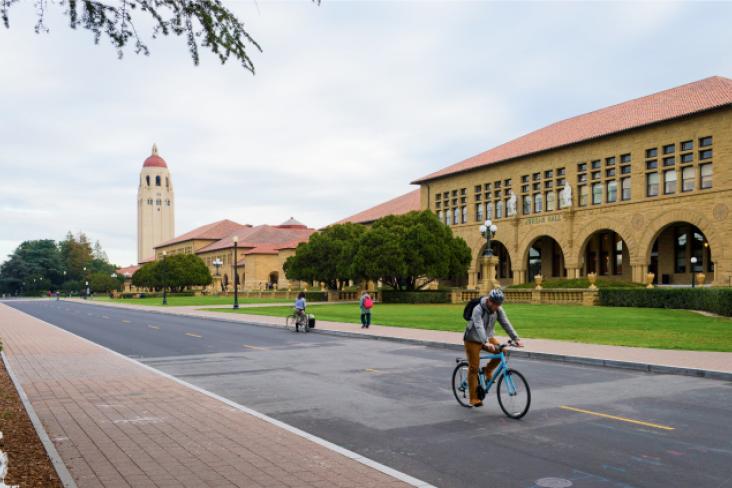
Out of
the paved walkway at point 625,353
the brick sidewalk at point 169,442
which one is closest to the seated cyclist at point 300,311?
the paved walkway at point 625,353

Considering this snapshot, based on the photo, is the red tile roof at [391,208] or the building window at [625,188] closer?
the building window at [625,188]

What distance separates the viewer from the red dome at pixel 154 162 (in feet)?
549

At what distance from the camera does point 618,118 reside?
2045 inches

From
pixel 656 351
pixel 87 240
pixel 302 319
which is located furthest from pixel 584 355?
pixel 87 240

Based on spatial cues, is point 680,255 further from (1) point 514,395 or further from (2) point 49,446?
(2) point 49,446

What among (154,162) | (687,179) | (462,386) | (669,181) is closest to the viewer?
(462,386)

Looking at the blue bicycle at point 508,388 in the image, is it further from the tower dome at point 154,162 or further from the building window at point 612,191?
the tower dome at point 154,162

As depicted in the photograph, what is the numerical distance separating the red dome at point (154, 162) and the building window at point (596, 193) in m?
137

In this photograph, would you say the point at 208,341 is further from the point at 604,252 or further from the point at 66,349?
the point at 604,252

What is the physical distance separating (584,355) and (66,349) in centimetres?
1396

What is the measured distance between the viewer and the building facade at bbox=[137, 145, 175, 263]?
6555 inches

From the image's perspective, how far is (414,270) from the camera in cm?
5172

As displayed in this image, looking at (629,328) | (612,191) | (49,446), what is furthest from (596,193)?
(49,446)

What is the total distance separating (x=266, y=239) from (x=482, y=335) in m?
111
